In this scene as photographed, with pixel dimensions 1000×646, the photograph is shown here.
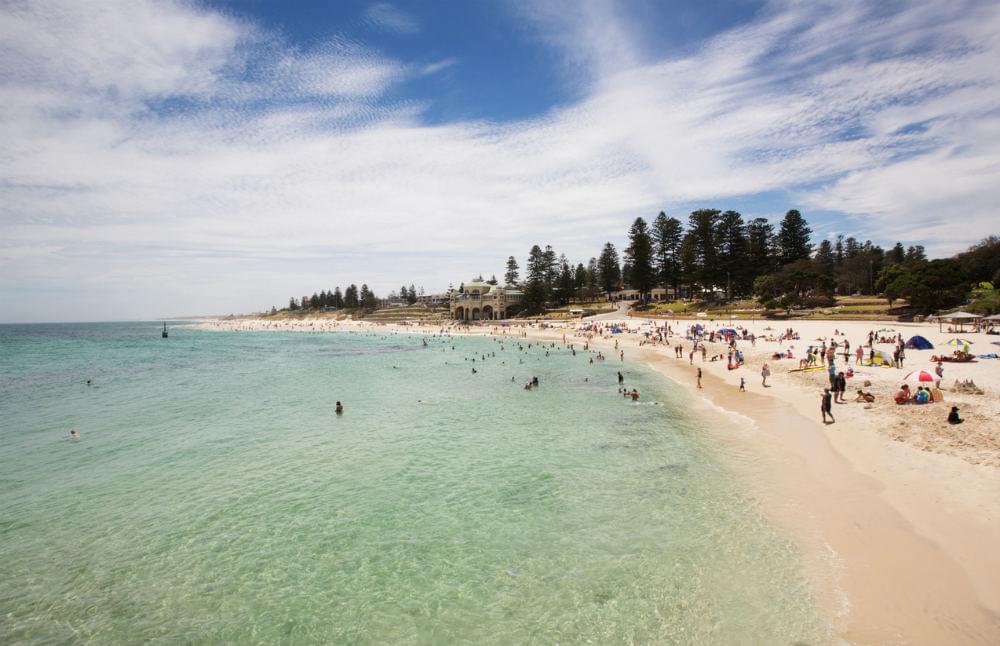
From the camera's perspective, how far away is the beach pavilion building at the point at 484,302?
110625 millimetres

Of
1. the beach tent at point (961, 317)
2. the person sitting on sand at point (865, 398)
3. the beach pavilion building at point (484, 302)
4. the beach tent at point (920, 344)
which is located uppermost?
the beach pavilion building at point (484, 302)

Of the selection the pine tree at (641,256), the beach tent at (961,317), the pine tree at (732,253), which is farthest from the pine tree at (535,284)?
the beach tent at (961,317)

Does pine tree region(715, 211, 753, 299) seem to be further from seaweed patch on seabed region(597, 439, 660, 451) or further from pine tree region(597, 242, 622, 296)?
seaweed patch on seabed region(597, 439, 660, 451)

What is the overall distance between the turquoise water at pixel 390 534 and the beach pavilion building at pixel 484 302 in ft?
288

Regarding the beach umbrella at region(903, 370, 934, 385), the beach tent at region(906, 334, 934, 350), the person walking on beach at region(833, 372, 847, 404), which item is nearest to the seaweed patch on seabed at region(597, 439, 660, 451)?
the person walking on beach at region(833, 372, 847, 404)

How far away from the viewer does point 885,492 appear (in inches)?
433

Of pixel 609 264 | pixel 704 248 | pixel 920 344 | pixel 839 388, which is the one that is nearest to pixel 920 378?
pixel 839 388

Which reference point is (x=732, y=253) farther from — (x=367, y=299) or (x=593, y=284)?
(x=367, y=299)

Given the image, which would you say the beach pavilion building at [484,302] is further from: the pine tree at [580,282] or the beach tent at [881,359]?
the beach tent at [881,359]

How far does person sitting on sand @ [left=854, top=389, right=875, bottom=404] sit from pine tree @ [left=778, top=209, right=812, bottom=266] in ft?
219

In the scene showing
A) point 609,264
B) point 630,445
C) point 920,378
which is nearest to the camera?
point 630,445

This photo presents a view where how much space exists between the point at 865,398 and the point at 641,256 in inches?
2666

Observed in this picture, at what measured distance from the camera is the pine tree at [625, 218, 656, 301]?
8369 centimetres

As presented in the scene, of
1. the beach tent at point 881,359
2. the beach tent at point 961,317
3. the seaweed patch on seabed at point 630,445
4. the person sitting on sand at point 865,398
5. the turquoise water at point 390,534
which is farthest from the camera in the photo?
the beach tent at point 961,317
